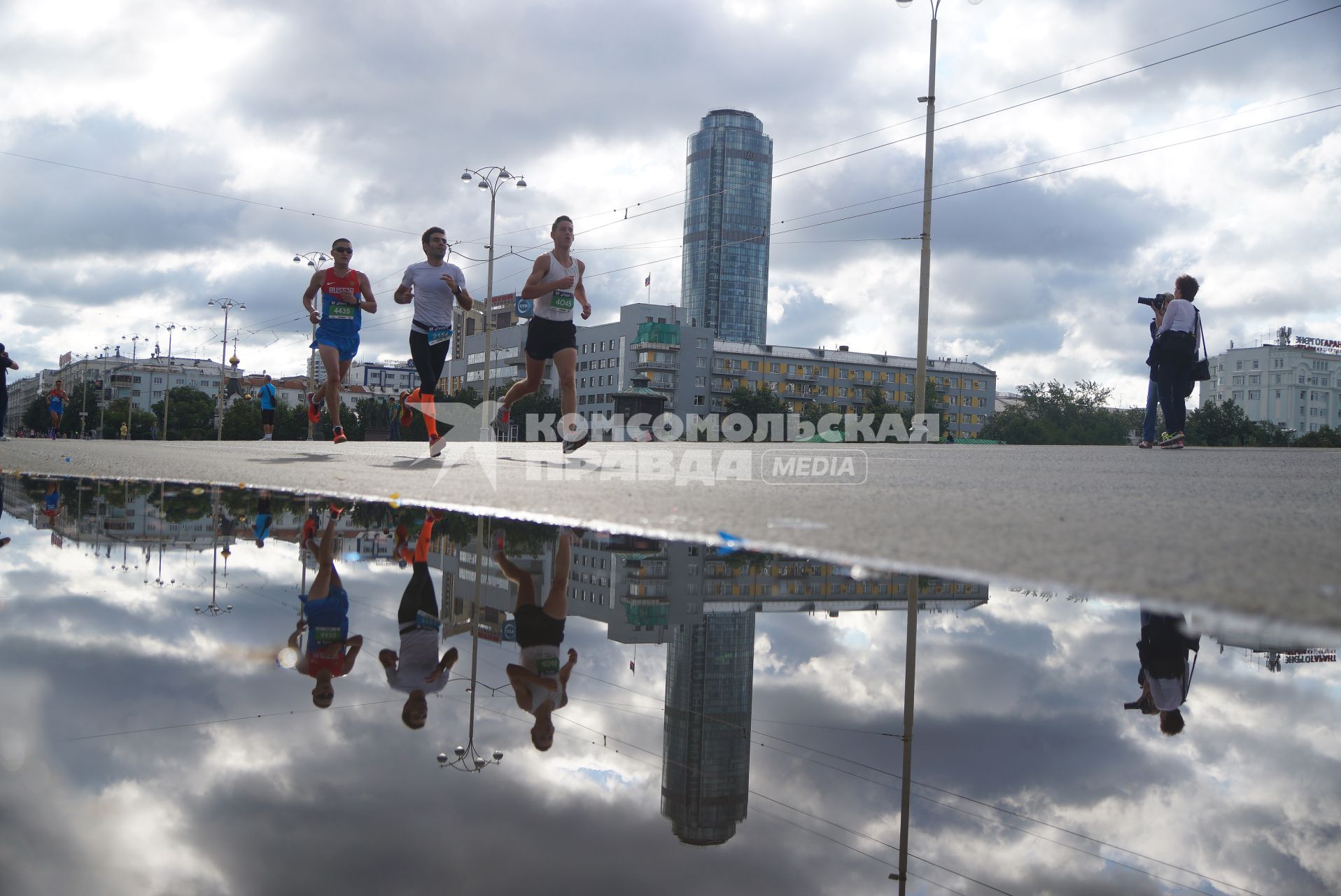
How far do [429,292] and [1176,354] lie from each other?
27.9 ft

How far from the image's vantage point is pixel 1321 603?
1.86 meters

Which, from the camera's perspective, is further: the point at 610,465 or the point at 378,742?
the point at 610,465

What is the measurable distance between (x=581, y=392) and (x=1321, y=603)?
138 m

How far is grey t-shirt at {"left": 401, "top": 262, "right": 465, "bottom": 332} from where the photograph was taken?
890 cm

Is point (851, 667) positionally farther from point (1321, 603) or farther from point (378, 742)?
point (1321, 603)

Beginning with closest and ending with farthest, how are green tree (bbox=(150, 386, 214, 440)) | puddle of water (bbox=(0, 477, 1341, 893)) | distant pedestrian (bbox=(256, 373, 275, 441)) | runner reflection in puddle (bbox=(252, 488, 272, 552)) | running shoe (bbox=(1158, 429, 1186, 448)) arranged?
puddle of water (bbox=(0, 477, 1341, 893))
runner reflection in puddle (bbox=(252, 488, 272, 552))
running shoe (bbox=(1158, 429, 1186, 448))
distant pedestrian (bbox=(256, 373, 275, 441))
green tree (bbox=(150, 386, 214, 440))

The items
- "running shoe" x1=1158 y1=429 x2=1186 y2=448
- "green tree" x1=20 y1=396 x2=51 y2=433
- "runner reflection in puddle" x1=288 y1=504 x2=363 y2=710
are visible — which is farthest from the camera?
"green tree" x1=20 y1=396 x2=51 y2=433

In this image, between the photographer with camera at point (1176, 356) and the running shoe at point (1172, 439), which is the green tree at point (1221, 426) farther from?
the photographer with camera at point (1176, 356)

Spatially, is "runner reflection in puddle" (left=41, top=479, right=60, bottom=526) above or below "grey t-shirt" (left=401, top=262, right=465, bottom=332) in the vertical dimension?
below

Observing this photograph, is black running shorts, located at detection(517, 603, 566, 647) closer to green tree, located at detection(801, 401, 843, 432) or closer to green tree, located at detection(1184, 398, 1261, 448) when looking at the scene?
green tree, located at detection(1184, 398, 1261, 448)

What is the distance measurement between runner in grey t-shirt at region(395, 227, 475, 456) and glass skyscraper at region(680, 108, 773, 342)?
17873cm

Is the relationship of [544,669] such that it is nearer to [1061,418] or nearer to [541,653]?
[541,653]

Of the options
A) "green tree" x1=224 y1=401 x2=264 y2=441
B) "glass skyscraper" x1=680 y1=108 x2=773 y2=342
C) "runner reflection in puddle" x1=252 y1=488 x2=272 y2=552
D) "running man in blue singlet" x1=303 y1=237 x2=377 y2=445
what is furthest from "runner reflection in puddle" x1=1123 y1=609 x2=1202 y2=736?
"glass skyscraper" x1=680 y1=108 x2=773 y2=342

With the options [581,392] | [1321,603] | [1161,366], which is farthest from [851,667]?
[581,392]
